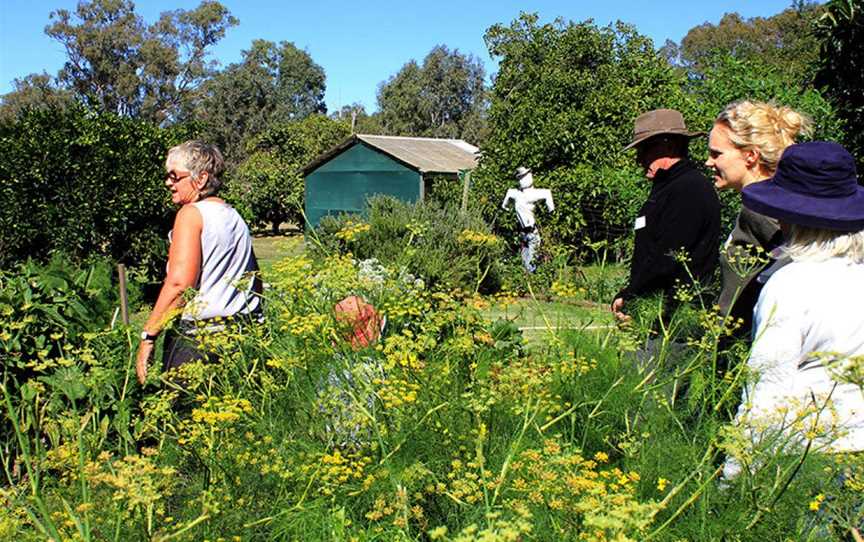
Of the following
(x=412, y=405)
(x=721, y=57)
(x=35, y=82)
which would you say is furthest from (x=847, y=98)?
(x=35, y=82)

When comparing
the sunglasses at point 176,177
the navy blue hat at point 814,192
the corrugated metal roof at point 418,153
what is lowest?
the navy blue hat at point 814,192

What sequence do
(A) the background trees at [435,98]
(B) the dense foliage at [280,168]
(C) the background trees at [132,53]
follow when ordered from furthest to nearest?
1. (A) the background trees at [435,98]
2. (C) the background trees at [132,53]
3. (B) the dense foliage at [280,168]

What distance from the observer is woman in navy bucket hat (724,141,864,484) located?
2.05 meters

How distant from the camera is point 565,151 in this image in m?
14.4

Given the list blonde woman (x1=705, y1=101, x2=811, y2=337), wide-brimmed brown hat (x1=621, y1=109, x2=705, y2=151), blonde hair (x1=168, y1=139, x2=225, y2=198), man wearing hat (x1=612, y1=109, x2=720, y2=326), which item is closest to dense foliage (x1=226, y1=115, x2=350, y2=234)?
blonde hair (x1=168, y1=139, x2=225, y2=198)

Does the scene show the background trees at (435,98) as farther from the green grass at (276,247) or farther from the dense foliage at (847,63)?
the dense foliage at (847,63)

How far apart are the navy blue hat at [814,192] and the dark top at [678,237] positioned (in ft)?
3.48

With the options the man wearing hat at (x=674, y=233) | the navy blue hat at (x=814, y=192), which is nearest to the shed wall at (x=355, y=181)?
the man wearing hat at (x=674, y=233)

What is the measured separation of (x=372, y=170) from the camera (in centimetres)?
2364

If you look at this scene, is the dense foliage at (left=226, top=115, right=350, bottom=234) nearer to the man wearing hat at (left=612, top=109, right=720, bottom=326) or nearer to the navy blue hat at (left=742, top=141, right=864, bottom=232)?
the man wearing hat at (left=612, top=109, right=720, bottom=326)

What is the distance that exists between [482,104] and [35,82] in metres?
34.2

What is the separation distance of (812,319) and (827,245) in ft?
0.73

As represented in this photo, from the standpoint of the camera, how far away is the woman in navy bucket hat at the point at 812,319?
2053 mm

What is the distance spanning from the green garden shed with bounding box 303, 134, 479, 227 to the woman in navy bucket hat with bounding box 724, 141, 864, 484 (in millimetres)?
19721
